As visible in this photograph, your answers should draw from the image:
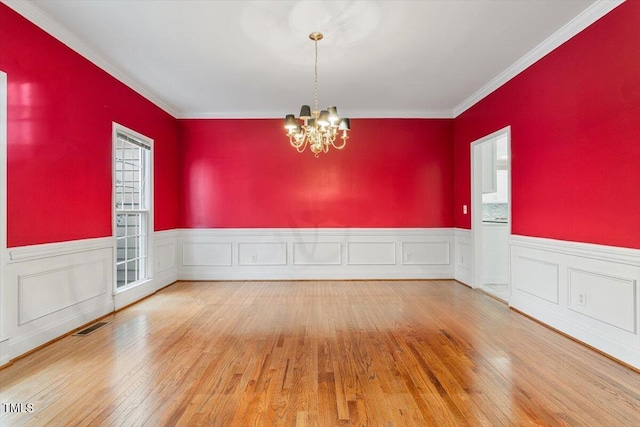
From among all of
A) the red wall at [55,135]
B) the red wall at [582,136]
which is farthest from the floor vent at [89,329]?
the red wall at [582,136]

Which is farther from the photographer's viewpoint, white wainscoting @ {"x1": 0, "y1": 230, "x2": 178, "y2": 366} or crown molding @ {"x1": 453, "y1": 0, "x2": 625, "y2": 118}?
crown molding @ {"x1": 453, "y1": 0, "x2": 625, "y2": 118}

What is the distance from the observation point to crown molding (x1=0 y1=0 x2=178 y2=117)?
110 inches

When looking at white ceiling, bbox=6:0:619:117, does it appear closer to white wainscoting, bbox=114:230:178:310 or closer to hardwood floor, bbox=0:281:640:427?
white wainscoting, bbox=114:230:178:310

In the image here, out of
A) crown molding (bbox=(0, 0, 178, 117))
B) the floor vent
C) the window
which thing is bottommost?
the floor vent

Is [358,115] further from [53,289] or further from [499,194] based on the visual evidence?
[53,289]

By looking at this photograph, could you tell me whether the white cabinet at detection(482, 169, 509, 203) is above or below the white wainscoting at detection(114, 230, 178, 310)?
above

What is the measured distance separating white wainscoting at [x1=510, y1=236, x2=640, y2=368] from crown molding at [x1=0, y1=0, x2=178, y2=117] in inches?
209

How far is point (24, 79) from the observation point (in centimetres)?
284

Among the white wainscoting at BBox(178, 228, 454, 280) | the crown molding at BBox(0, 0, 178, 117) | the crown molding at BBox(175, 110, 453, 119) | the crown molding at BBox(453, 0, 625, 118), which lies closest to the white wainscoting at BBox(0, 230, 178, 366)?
A: the white wainscoting at BBox(178, 228, 454, 280)

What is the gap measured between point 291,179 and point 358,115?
5.41ft

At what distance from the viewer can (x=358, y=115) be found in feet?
19.3

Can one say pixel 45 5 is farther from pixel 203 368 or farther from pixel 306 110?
pixel 203 368

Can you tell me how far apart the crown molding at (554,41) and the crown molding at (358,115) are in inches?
36.1

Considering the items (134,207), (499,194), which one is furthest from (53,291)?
(499,194)
